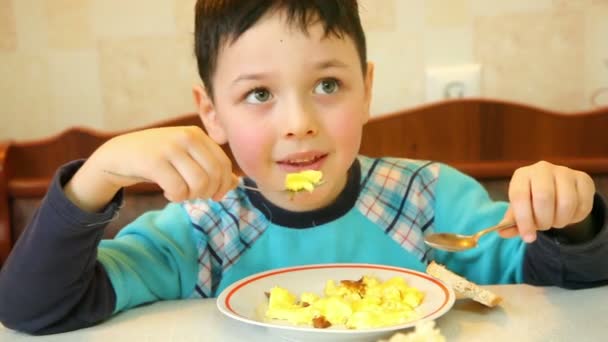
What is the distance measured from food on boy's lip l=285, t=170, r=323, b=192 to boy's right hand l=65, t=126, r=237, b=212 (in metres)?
0.10

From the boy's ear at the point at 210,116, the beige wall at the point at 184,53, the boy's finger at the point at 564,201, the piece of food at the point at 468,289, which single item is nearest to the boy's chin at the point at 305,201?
the boy's ear at the point at 210,116

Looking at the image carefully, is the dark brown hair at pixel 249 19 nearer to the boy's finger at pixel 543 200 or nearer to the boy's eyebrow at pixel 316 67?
the boy's eyebrow at pixel 316 67

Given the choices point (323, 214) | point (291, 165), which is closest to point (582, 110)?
point (323, 214)

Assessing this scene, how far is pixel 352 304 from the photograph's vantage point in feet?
2.42

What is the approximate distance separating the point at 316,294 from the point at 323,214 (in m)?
0.21

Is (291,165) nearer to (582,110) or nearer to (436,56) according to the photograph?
(436,56)

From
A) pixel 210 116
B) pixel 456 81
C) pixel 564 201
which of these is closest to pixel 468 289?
pixel 564 201

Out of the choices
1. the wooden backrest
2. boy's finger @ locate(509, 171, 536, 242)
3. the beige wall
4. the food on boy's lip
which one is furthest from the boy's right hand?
the beige wall

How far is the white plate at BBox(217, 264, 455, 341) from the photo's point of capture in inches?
25.7

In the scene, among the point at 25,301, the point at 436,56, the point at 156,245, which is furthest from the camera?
the point at 436,56

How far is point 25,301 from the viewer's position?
2.55ft

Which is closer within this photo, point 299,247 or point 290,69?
point 290,69

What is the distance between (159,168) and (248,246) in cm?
30

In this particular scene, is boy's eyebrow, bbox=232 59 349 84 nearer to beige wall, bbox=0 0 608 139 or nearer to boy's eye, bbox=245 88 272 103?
boy's eye, bbox=245 88 272 103
